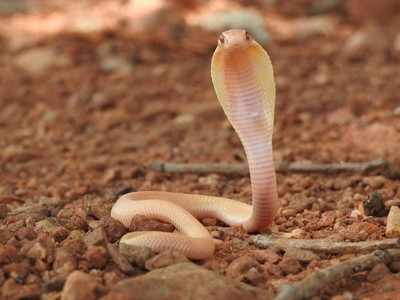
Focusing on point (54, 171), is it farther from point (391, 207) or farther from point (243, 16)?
point (243, 16)

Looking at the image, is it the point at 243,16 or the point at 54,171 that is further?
the point at 243,16

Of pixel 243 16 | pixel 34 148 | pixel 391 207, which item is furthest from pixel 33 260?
pixel 243 16

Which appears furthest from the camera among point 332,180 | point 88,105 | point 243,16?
point 243,16

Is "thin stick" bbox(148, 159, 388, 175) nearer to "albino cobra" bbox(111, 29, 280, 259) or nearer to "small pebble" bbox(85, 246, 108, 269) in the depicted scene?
"albino cobra" bbox(111, 29, 280, 259)

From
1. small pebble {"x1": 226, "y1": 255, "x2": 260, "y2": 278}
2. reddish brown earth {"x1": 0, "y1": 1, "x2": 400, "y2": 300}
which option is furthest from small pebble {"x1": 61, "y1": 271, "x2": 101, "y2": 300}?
small pebble {"x1": 226, "y1": 255, "x2": 260, "y2": 278}

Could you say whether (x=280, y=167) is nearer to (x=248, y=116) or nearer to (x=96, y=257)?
(x=248, y=116)

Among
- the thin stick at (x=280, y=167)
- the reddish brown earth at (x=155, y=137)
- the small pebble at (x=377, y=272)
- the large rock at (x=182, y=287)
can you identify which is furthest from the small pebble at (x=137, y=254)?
the thin stick at (x=280, y=167)

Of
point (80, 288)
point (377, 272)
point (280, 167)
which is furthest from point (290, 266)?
point (280, 167)
